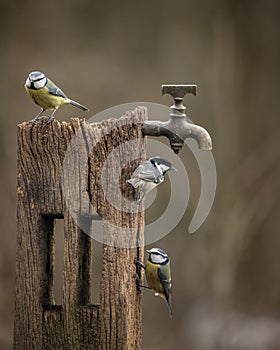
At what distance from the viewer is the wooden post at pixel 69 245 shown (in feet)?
6.75

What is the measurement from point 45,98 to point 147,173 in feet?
1.18

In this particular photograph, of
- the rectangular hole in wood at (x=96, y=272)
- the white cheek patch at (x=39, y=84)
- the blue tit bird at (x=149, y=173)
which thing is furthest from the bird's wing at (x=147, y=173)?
the rectangular hole in wood at (x=96, y=272)

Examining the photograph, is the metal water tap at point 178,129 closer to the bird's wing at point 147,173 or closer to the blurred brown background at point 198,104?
the bird's wing at point 147,173

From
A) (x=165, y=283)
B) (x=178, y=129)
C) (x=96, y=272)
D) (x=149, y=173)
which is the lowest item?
(x=96, y=272)

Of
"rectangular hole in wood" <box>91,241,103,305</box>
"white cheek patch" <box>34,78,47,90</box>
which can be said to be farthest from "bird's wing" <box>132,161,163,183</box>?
"rectangular hole in wood" <box>91,241,103,305</box>

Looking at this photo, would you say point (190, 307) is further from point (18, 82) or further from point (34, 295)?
point (34, 295)

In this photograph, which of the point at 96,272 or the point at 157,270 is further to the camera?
the point at 96,272

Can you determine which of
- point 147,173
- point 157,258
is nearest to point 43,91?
point 147,173

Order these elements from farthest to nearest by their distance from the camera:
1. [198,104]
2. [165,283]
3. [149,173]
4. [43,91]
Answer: [198,104] < [165,283] < [43,91] < [149,173]

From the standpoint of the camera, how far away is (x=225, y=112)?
13.9 ft

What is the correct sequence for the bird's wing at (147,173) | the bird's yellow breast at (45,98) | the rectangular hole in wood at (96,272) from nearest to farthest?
1. the bird's wing at (147,173)
2. the bird's yellow breast at (45,98)
3. the rectangular hole in wood at (96,272)

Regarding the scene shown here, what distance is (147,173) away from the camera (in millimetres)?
2053

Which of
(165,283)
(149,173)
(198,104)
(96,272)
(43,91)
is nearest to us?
(149,173)

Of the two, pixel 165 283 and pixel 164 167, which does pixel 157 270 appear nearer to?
pixel 165 283
